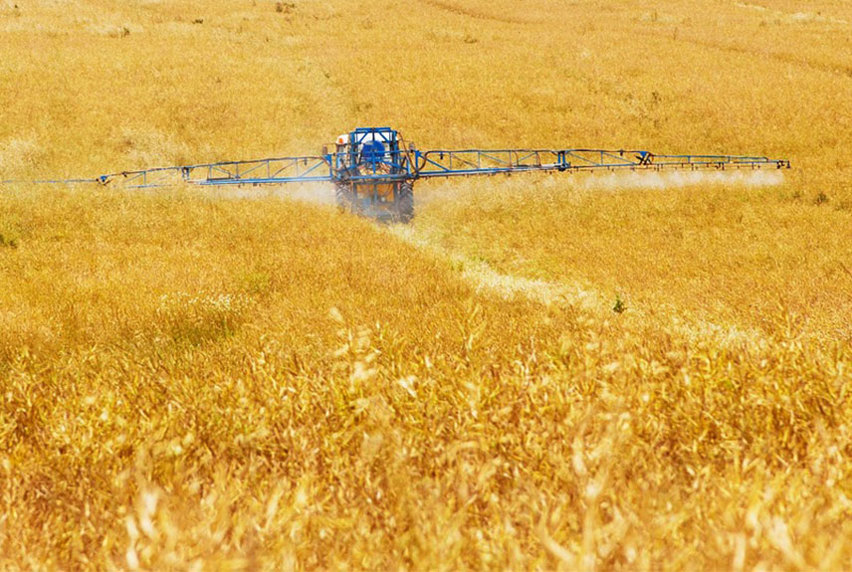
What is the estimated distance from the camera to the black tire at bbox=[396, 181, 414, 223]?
17.2 m

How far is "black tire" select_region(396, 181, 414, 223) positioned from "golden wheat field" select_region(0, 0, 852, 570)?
580mm

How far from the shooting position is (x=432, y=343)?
3.74m

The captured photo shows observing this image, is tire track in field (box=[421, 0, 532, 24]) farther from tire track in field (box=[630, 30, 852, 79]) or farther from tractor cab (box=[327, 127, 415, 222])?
tractor cab (box=[327, 127, 415, 222])

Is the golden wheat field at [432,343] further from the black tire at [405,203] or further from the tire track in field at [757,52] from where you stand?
the tire track in field at [757,52]

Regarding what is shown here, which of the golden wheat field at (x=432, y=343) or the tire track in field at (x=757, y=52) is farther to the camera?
the tire track in field at (x=757, y=52)

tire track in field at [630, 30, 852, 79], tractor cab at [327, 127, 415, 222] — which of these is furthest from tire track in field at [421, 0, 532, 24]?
tractor cab at [327, 127, 415, 222]

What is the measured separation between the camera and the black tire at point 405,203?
678 inches

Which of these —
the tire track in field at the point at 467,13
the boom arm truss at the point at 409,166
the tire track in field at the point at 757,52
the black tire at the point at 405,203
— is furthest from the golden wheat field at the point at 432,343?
the tire track in field at the point at 467,13

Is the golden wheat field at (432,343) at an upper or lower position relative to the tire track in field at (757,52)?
lower

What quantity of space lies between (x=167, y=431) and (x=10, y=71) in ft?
115

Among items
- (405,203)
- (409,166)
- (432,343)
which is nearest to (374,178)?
(405,203)

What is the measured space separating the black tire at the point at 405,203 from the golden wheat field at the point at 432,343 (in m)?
0.58

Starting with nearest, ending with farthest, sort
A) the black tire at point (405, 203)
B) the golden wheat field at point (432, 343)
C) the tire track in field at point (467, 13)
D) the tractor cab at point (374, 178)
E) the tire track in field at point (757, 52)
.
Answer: the golden wheat field at point (432, 343), the tractor cab at point (374, 178), the black tire at point (405, 203), the tire track in field at point (757, 52), the tire track in field at point (467, 13)

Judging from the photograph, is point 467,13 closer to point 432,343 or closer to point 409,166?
point 409,166
